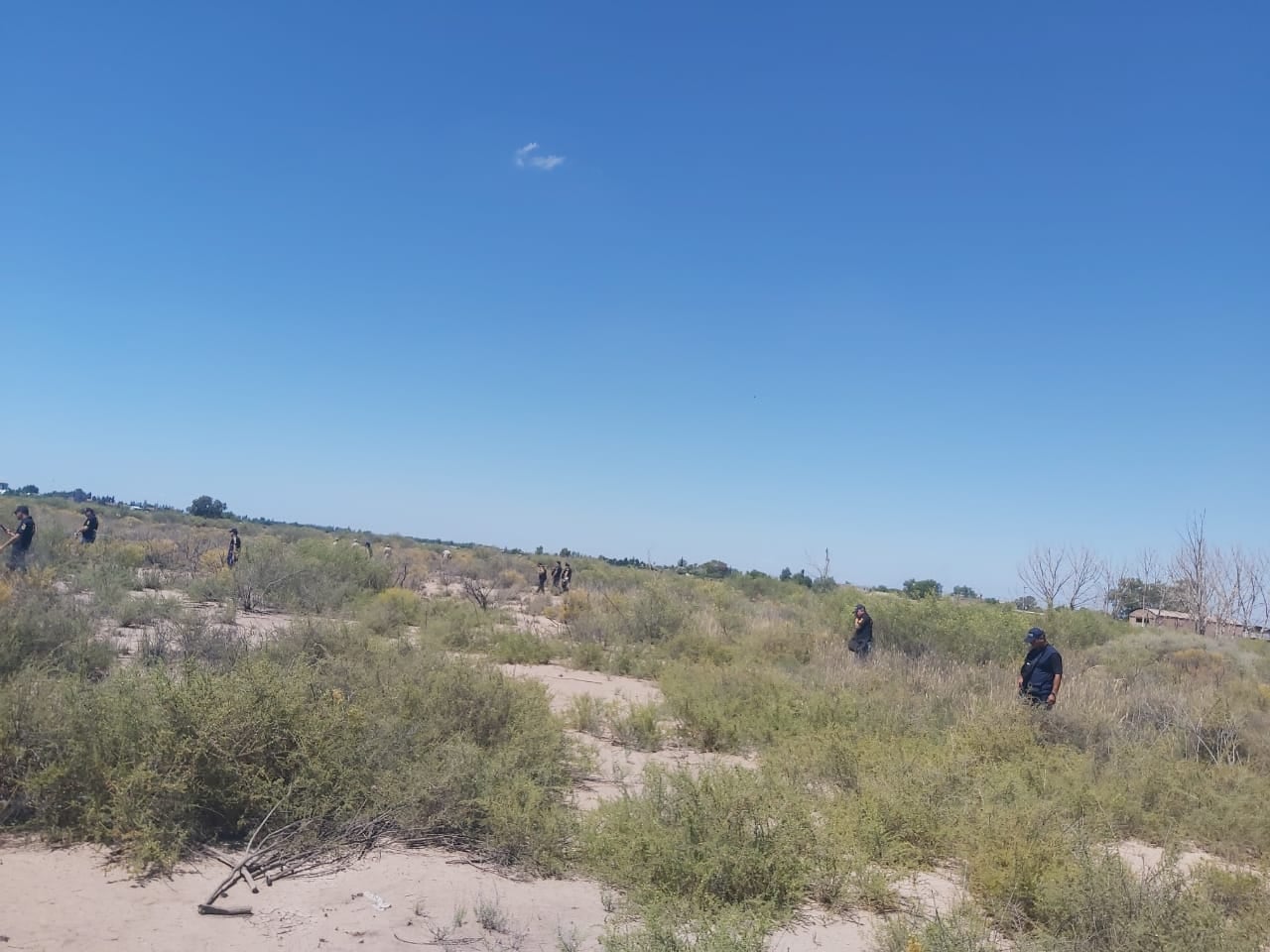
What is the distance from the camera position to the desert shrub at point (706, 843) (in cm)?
575

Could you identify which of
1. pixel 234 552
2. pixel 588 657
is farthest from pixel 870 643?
pixel 234 552

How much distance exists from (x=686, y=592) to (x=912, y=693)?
1286cm

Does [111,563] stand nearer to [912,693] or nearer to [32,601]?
[32,601]

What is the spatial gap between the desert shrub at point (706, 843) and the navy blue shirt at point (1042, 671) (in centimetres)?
535

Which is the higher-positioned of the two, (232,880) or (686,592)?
(686,592)

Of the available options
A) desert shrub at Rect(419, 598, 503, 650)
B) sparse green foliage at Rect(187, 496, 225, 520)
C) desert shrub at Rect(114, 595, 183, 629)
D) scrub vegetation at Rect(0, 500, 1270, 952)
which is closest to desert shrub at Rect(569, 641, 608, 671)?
desert shrub at Rect(419, 598, 503, 650)

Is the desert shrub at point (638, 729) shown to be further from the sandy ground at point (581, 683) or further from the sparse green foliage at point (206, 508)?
the sparse green foliage at point (206, 508)

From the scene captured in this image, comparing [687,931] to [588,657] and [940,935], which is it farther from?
[588,657]

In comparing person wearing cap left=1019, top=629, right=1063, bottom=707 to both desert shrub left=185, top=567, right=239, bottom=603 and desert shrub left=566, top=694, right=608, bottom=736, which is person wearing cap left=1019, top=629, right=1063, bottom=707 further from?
desert shrub left=185, top=567, right=239, bottom=603

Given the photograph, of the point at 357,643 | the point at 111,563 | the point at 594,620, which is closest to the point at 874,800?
the point at 357,643

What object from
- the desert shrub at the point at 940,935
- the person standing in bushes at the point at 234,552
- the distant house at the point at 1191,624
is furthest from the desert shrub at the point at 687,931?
the distant house at the point at 1191,624

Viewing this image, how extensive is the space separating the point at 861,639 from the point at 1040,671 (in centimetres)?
429

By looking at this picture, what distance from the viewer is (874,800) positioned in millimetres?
7289

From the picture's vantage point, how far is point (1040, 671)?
10.6 m
